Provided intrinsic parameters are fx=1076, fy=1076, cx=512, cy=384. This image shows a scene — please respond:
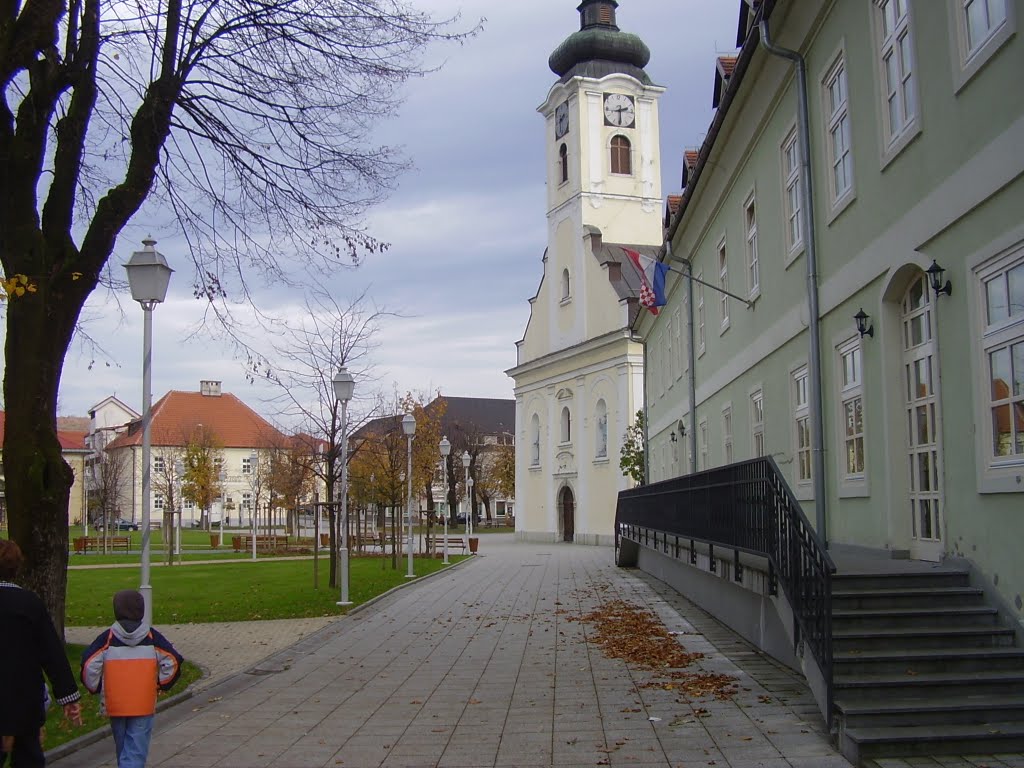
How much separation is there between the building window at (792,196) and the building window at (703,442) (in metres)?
9.35

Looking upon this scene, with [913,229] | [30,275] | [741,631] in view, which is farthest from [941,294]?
[30,275]

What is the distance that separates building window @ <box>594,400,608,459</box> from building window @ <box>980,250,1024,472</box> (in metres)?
47.7

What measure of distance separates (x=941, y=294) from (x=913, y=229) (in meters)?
0.99

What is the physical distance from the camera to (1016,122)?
7.93 meters

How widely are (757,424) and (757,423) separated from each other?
0.06ft

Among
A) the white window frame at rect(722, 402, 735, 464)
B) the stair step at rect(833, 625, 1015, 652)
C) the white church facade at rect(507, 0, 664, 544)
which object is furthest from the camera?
the white church facade at rect(507, 0, 664, 544)

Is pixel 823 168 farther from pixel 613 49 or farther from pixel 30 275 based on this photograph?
pixel 613 49

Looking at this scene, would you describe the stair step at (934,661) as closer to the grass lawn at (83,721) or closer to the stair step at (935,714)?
the stair step at (935,714)

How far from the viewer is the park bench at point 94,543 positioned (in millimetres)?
46922

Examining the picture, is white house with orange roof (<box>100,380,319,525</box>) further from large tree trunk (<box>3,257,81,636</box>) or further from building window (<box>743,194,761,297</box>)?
large tree trunk (<box>3,257,81,636</box>)

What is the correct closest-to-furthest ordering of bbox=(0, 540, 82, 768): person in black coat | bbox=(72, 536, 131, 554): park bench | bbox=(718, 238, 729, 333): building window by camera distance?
bbox=(0, 540, 82, 768): person in black coat, bbox=(718, 238, 729, 333): building window, bbox=(72, 536, 131, 554): park bench

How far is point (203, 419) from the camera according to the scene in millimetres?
100188

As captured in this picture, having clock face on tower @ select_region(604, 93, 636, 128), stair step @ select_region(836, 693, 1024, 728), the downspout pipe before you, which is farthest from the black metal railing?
clock face on tower @ select_region(604, 93, 636, 128)

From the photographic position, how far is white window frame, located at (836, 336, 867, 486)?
1193 cm
